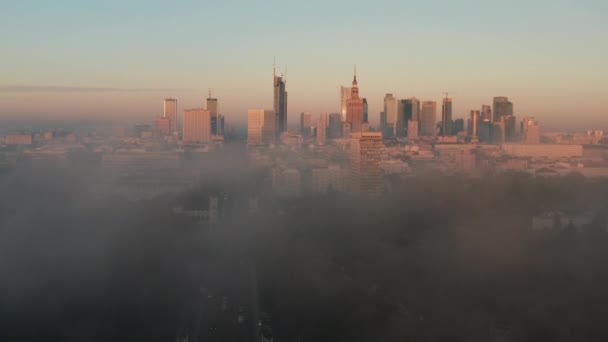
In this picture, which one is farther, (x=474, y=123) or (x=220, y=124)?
(x=474, y=123)

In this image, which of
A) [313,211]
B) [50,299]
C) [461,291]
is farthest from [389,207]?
[50,299]

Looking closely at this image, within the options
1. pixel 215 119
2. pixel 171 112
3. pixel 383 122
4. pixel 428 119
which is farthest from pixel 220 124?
pixel 428 119

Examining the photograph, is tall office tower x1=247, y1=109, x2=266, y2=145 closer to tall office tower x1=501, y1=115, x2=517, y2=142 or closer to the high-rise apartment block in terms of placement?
the high-rise apartment block

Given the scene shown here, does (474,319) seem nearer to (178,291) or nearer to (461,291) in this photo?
(461,291)

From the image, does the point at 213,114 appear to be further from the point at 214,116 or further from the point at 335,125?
the point at 335,125

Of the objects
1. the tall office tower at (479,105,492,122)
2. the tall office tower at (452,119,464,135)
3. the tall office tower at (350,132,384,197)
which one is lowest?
the tall office tower at (350,132,384,197)

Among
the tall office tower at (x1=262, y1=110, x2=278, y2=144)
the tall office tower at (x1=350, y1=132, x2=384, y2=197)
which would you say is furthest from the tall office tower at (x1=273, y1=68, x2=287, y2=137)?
the tall office tower at (x1=350, y1=132, x2=384, y2=197)

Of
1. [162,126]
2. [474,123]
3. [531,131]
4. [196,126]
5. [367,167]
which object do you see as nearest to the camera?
[367,167]
